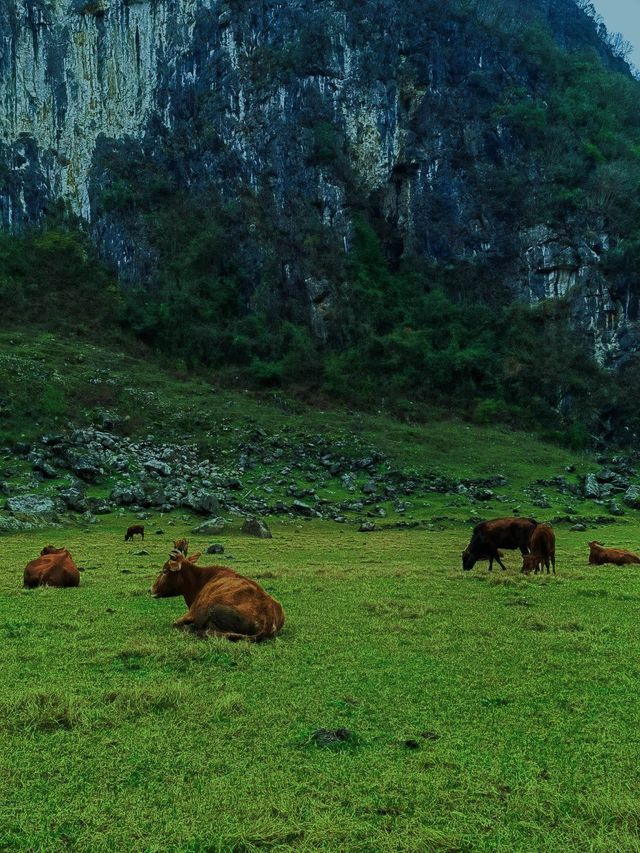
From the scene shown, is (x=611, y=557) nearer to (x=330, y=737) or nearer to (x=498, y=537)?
(x=498, y=537)

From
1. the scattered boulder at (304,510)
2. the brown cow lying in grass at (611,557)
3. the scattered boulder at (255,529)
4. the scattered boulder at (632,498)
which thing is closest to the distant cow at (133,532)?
the scattered boulder at (255,529)

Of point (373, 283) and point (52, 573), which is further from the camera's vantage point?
point (373, 283)

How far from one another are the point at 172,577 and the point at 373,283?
230 feet

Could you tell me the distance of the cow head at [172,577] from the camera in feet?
36.5

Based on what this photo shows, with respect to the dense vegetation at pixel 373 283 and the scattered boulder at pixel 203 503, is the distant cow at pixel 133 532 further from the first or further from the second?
the dense vegetation at pixel 373 283

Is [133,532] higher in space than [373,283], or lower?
lower

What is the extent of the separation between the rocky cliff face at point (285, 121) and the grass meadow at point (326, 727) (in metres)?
67.1

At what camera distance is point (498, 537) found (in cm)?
1856

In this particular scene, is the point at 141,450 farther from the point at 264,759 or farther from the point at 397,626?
the point at 264,759

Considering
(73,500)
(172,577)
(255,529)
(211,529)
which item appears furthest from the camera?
(73,500)

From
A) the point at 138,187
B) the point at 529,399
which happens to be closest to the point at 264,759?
the point at 529,399

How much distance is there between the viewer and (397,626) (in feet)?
33.6

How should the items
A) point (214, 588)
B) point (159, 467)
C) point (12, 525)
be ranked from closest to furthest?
point (214, 588), point (12, 525), point (159, 467)

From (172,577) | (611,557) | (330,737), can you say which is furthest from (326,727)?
(611,557)
